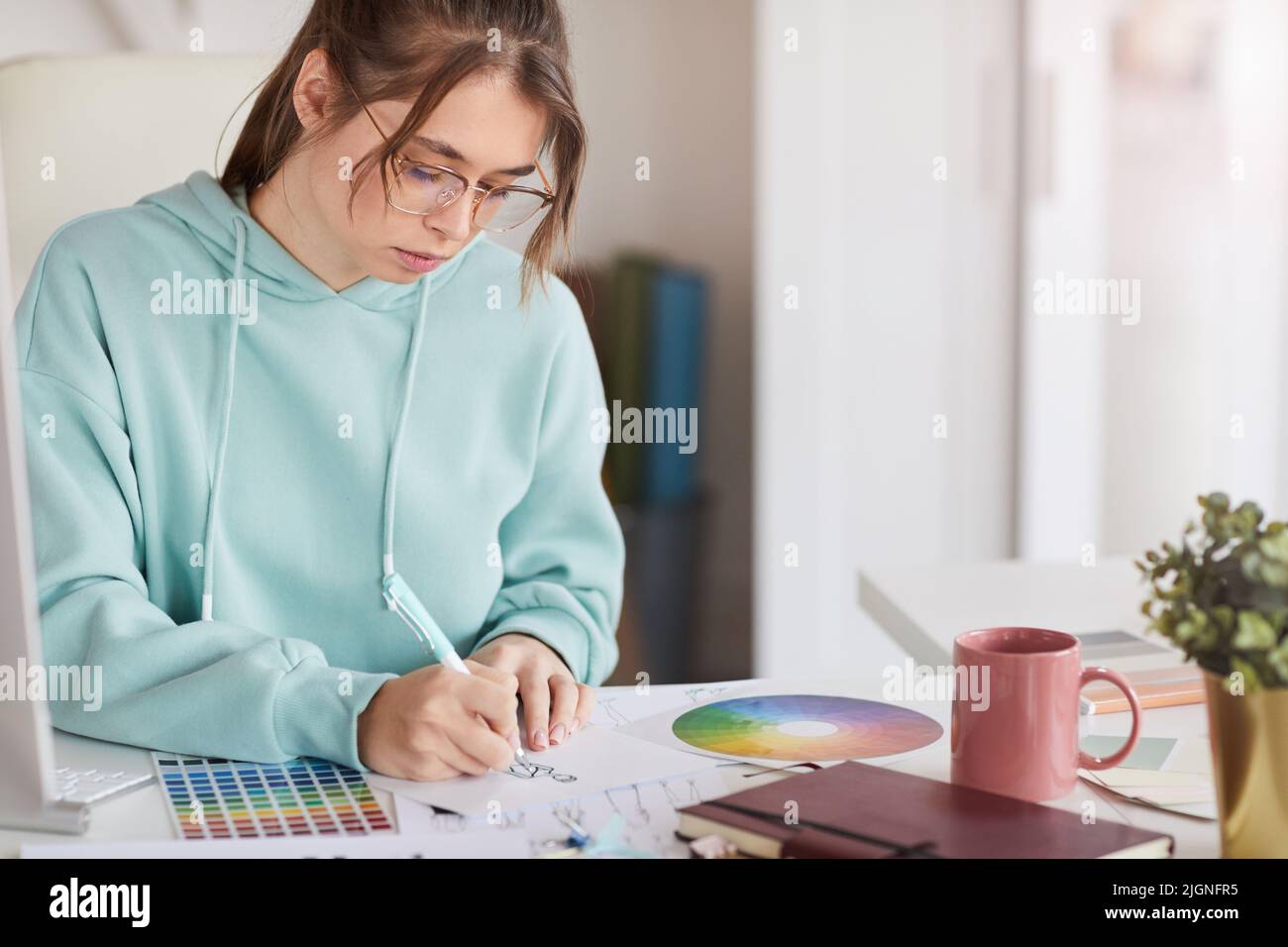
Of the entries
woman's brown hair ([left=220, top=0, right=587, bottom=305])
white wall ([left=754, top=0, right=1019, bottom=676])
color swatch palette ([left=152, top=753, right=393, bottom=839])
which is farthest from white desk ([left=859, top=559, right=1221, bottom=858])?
white wall ([left=754, top=0, right=1019, bottom=676])

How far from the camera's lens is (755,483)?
2.26m

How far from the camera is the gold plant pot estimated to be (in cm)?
62

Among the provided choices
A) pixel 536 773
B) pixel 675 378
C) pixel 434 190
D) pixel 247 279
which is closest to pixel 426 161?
pixel 434 190

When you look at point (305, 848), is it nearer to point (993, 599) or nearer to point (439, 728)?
point (439, 728)

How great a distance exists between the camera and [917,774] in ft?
2.56

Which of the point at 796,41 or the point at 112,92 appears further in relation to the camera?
the point at 796,41

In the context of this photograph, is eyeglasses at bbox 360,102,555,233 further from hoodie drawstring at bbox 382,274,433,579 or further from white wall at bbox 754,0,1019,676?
white wall at bbox 754,0,1019,676

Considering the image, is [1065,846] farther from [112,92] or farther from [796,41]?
[796,41]

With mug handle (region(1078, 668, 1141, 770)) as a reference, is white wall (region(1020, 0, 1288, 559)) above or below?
above

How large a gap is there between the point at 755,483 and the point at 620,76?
0.78 m

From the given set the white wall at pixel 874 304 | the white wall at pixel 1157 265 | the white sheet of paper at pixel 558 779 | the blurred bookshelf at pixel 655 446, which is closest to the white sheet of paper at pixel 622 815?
the white sheet of paper at pixel 558 779

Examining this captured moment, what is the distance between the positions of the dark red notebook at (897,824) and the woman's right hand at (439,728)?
0.46ft

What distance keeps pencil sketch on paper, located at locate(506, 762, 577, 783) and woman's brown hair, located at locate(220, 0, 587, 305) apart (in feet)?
1.47
